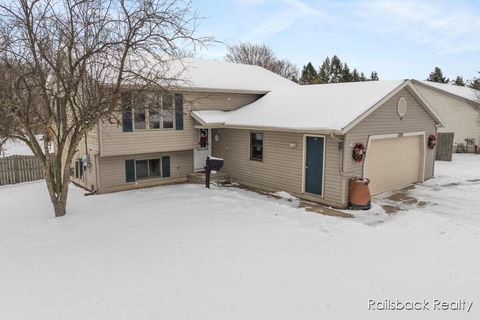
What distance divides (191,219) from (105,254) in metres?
2.51

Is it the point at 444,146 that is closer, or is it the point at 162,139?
the point at 162,139

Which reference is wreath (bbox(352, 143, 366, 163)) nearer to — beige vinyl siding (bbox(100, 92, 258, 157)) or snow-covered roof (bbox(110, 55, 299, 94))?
beige vinyl siding (bbox(100, 92, 258, 157))

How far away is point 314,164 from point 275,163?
169 cm

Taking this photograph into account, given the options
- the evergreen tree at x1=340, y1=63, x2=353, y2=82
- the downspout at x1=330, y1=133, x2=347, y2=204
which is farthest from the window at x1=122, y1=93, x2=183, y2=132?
the evergreen tree at x1=340, y1=63, x2=353, y2=82

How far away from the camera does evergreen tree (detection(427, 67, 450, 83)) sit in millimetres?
48188

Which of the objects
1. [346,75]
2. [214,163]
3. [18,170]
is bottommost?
[18,170]

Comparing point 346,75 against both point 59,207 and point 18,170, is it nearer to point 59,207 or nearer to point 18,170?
point 18,170

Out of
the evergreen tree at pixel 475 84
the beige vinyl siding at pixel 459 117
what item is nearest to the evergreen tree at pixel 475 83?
the evergreen tree at pixel 475 84

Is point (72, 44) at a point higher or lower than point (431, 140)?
higher

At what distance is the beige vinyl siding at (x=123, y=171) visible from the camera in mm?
11852

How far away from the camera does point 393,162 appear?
39.5 feet

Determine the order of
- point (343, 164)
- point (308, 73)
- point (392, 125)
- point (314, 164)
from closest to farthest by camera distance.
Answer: point (343, 164) < point (314, 164) < point (392, 125) < point (308, 73)

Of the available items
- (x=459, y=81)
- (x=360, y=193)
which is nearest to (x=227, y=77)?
(x=360, y=193)

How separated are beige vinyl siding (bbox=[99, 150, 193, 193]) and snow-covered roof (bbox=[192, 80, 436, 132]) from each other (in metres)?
1.97
